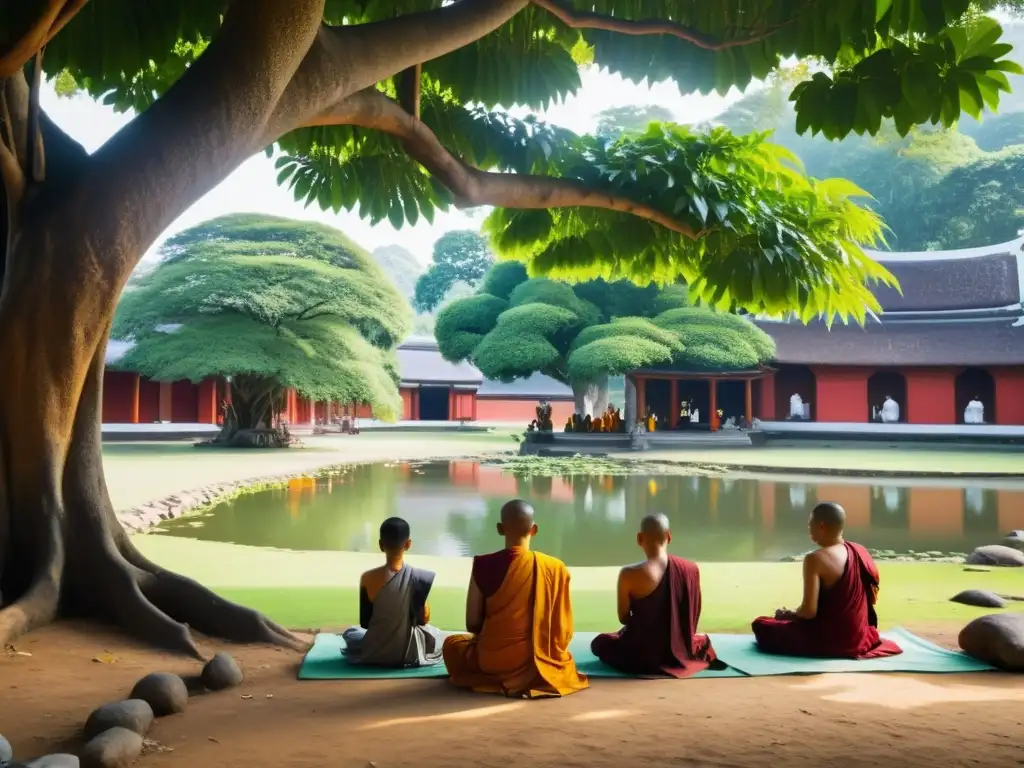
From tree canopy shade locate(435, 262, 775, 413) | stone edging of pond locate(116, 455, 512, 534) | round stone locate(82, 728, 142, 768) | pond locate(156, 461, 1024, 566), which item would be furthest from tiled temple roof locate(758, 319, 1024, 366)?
round stone locate(82, 728, 142, 768)

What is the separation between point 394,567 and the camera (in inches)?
186

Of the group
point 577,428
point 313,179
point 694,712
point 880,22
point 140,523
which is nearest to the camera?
point 694,712

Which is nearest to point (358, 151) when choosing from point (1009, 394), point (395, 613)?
point (395, 613)

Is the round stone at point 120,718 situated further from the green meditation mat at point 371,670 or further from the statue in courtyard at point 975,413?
the statue in courtyard at point 975,413

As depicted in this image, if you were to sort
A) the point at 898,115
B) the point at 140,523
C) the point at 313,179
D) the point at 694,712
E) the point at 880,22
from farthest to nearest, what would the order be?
the point at 140,523
the point at 313,179
the point at 898,115
the point at 880,22
the point at 694,712

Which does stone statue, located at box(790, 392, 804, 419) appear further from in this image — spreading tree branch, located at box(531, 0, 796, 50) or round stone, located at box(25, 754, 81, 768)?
round stone, located at box(25, 754, 81, 768)

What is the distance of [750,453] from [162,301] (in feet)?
56.2

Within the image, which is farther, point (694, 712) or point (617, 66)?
point (617, 66)

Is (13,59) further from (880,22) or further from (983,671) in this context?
(983,671)

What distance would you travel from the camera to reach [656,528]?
4.55 m

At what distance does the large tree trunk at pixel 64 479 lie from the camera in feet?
15.2

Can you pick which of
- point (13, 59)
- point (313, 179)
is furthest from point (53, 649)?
point (313, 179)

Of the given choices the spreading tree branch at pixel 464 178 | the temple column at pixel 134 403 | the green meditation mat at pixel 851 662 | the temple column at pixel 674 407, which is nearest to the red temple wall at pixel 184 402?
the temple column at pixel 134 403

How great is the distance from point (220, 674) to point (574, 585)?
4.10 meters
